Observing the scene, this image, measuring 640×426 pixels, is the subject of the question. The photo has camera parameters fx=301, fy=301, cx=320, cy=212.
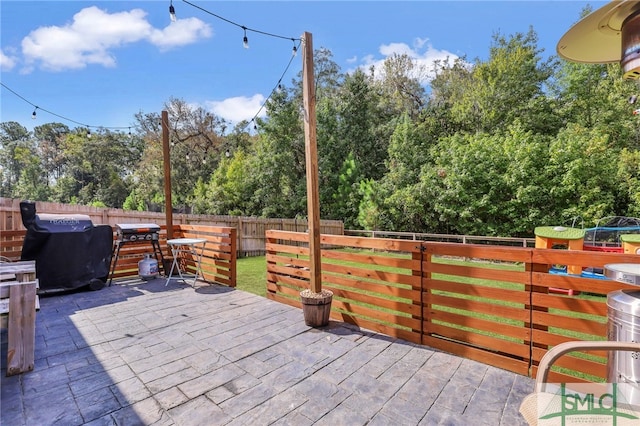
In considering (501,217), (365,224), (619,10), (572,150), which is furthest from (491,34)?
(619,10)

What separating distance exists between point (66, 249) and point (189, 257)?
6.41 ft

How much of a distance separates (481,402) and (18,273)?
3931 millimetres

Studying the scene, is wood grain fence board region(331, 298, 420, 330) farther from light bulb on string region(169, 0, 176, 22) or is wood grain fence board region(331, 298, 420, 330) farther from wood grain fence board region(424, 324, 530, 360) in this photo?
light bulb on string region(169, 0, 176, 22)

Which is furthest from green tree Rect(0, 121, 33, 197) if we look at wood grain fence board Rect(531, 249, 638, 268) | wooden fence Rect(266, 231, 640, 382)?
wood grain fence board Rect(531, 249, 638, 268)

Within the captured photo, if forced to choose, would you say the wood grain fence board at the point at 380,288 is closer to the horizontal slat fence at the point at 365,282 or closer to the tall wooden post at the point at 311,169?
the horizontal slat fence at the point at 365,282

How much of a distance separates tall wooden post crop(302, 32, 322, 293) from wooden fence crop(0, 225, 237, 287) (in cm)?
209

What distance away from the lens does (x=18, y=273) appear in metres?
2.77

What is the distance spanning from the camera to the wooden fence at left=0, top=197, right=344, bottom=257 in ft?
16.7

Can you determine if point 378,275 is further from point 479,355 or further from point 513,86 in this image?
point 513,86

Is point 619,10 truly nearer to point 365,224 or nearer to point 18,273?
point 18,273

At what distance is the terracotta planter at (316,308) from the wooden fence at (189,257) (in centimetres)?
214

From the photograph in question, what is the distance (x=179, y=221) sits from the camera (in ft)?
27.4

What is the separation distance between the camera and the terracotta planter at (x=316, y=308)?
312cm

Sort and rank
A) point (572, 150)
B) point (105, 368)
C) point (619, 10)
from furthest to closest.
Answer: point (572, 150), point (105, 368), point (619, 10)
